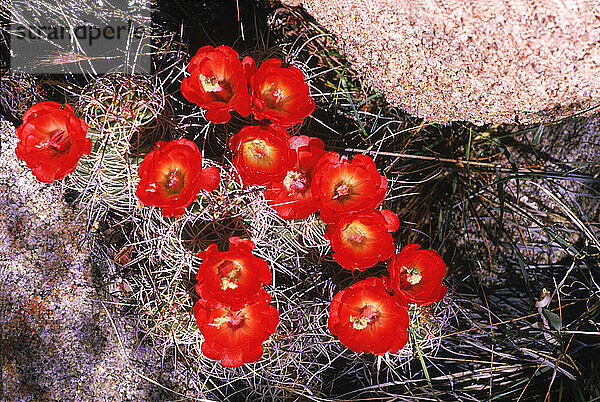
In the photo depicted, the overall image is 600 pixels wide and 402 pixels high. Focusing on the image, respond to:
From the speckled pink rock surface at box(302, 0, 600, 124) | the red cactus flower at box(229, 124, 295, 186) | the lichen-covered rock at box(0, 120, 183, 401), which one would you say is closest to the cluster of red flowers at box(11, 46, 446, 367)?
the red cactus flower at box(229, 124, 295, 186)

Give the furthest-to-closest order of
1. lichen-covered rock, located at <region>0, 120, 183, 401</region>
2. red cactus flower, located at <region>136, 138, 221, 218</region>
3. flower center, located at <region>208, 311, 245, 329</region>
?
1. lichen-covered rock, located at <region>0, 120, 183, 401</region>
2. flower center, located at <region>208, 311, 245, 329</region>
3. red cactus flower, located at <region>136, 138, 221, 218</region>

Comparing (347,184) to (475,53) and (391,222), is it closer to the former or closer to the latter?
(391,222)

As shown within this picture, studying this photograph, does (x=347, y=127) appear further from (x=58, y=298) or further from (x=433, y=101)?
(x=58, y=298)

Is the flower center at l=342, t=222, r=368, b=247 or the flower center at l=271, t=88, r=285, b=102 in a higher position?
the flower center at l=271, t=88, r=285, b=102

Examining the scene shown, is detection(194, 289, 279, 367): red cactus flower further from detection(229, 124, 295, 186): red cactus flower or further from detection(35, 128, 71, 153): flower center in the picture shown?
detection(35, 128, 71, 153): flower center

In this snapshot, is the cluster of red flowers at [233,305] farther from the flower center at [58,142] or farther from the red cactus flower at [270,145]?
the flower center at [58,142]

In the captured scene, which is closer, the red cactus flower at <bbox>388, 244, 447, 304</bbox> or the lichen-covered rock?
the red cactus flower at <bbox>388, 244, 447, 304</bbox>

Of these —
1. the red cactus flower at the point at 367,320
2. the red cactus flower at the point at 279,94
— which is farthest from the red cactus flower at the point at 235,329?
the red cactus flower at the point at 279,94
